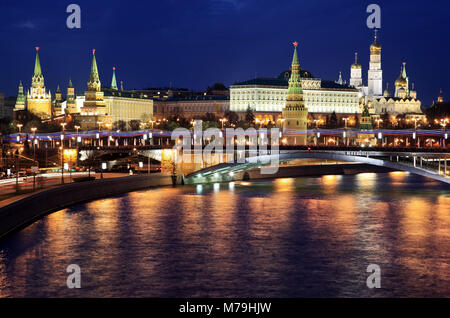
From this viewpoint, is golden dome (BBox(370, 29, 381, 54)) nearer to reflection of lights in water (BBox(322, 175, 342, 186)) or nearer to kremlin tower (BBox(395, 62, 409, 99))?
kremlin tower (BBox(395, 62, 409, 99))

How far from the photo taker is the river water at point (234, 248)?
20625mm

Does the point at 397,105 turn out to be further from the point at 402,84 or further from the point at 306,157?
the point at 306,157

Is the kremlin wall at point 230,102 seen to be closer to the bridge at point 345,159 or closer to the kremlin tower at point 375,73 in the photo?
the kremlin tower at point 375,73

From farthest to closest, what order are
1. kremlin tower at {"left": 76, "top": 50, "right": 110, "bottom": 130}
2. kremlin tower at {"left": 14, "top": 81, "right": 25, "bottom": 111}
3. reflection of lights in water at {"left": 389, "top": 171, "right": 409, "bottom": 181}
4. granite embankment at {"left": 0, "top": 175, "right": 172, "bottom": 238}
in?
kremlin tower at {"left": 14, "top": 81, "right": 25, "bottom": 111}, kremlin tower at {"left": 76, "top": 50, "right": 110, "bottom": 130}, reflection of lights in water at {"left": 389, "top": 171, "right": 409, "bottom": 181}, granite embankment at {"left": 0, "top": 175, "right": 172, "bottom": 238}

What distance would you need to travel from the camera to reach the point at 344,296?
1964cm

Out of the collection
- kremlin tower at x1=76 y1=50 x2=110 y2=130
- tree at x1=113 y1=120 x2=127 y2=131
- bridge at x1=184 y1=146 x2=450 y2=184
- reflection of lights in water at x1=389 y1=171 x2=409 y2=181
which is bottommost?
reflection of lights in water at x1=389 y1=171 x2=409 y2=181

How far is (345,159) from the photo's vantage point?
1773 inches

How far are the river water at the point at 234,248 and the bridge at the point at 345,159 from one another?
6.35ft

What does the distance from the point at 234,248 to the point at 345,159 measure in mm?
20148

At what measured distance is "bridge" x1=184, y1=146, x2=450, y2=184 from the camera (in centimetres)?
4297

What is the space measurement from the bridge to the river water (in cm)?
194

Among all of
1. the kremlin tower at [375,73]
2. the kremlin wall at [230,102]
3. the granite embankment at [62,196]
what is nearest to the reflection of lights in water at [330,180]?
the granite embankment at [62,196]

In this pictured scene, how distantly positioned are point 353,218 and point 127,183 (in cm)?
1621

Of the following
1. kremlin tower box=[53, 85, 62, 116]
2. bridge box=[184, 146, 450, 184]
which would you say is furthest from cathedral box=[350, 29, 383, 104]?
bridge box=[184, 146, 450, 184]
